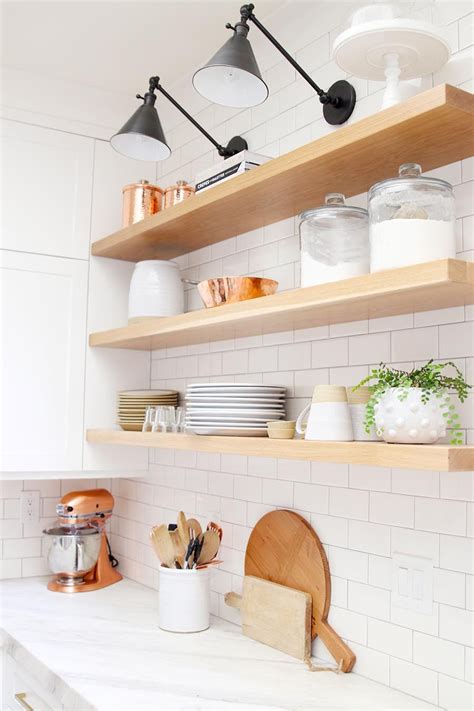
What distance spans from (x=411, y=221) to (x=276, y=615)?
116cm

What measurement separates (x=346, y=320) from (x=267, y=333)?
375mm

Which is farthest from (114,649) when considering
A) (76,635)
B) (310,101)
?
(310,101)

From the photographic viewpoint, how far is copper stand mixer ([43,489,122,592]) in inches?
106

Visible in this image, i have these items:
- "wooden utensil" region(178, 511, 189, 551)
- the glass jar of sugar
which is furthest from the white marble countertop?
the glass jar of sugar

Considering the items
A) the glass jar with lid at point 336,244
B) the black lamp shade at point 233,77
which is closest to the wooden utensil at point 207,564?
the glass jar with lid at point 336,244

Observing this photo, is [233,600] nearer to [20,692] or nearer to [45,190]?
[20,692]

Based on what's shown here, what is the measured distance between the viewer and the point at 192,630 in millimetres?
2164

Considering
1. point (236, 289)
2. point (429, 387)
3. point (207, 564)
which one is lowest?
point (207, 564)

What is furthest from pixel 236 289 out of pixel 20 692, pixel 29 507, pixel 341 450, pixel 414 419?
pixel 29 507

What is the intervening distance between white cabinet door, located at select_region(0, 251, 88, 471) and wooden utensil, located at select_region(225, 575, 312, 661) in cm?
87

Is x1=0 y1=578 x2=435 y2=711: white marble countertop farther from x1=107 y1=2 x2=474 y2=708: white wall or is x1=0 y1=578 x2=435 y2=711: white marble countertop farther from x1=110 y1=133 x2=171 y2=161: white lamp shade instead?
x1=110 y1=133 x2=171 y2=161: white lamp shade

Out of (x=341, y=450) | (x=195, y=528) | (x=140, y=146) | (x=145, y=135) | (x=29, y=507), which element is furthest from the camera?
(x=29, y=507)

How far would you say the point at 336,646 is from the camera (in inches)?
72.3

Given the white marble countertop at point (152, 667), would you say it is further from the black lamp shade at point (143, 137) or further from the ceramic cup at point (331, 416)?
the black lamp shade at point (143, 137)
